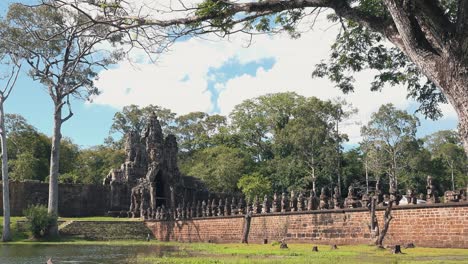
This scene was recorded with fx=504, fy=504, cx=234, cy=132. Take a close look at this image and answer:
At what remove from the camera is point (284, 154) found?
172ft

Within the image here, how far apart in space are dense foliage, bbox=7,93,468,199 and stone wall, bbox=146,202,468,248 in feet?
56.6

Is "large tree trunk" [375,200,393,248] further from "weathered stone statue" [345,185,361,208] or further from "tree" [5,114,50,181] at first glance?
"tree" [5,114,50,181]

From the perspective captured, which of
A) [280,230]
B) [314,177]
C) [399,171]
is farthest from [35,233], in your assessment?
[399,171]

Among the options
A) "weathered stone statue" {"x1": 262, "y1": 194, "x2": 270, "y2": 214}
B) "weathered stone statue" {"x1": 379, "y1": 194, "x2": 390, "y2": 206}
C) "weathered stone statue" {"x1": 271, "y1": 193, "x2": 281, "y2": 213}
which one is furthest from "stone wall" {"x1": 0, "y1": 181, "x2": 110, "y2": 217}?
"weathered stone statue" {"x1": 379, "y1": 194, "x2": 390, "y2": 206}

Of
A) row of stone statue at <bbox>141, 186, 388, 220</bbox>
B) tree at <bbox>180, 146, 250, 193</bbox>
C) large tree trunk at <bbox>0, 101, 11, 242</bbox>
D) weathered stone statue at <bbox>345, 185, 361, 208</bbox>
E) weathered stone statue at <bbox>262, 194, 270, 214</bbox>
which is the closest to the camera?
weathered stone statue at <bbox>345, 185, 361, 208</bbox>

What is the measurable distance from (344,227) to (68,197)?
91.0ft

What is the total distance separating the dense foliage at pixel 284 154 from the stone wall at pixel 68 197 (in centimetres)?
929

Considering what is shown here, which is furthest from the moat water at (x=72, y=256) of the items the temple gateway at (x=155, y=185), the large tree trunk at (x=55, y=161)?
the temple gateway at (x=155, y=185)

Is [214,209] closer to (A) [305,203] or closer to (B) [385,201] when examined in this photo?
(A) [305,203]

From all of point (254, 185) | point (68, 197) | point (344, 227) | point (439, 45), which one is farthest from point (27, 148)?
point (439, 45)

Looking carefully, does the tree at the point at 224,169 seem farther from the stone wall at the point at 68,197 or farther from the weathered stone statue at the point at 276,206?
the weathered stone statue at the point at 276,206

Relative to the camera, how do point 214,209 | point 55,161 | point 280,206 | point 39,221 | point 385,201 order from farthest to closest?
point 214,209 → point 55,161 → point 39,221 → point 280,206 → point 385,201

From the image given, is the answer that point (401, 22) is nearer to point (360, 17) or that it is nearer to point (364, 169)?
point (360, 17)

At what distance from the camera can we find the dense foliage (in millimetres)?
44312
